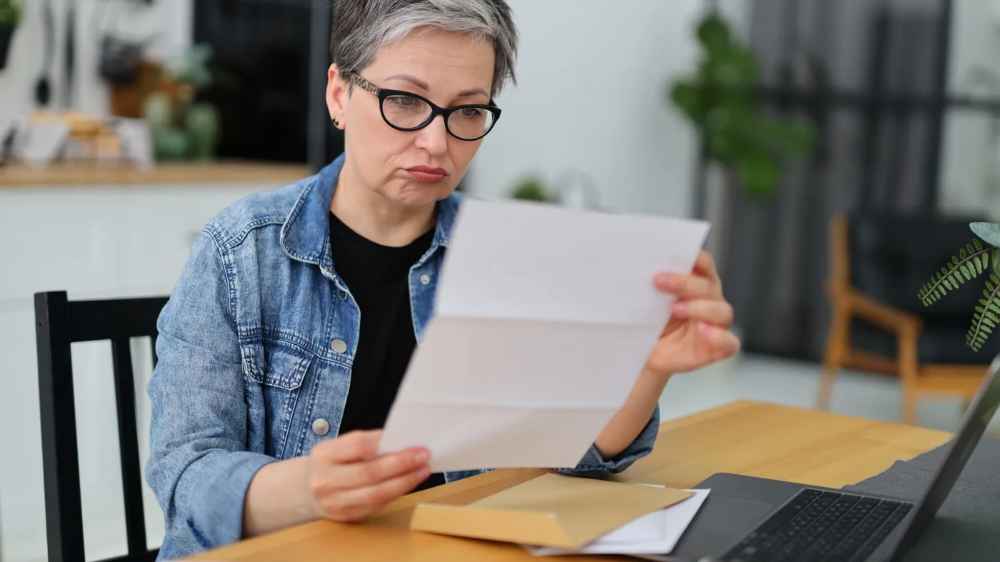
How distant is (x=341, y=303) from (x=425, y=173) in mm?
198

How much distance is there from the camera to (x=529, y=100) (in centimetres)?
540

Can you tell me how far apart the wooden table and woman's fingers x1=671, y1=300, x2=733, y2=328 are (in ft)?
0.79

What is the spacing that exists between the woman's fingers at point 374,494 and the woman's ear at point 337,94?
501 mm

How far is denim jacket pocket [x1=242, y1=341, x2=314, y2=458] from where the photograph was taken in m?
1.36

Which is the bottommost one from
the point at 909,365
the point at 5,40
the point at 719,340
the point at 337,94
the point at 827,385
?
the point at 827,385

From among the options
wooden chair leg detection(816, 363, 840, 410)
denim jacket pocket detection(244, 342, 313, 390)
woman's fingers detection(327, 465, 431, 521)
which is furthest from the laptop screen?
wooden chair leg detection(816, 363, 840, 410)

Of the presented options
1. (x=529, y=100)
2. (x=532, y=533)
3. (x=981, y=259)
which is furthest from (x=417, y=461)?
(x=529, y=100)

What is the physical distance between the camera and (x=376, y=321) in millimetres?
1463

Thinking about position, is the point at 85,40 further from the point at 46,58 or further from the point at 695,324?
the point at 695,324

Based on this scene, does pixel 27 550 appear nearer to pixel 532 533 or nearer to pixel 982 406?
pixel 532 533

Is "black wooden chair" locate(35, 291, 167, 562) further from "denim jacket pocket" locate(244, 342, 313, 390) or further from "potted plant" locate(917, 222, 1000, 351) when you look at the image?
"potted plant" locate(917, 222, 1000, 351)

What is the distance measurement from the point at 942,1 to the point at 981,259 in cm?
478

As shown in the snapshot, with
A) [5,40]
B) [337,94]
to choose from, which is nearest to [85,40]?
[5,40]

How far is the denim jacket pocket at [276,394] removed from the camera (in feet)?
4.46
